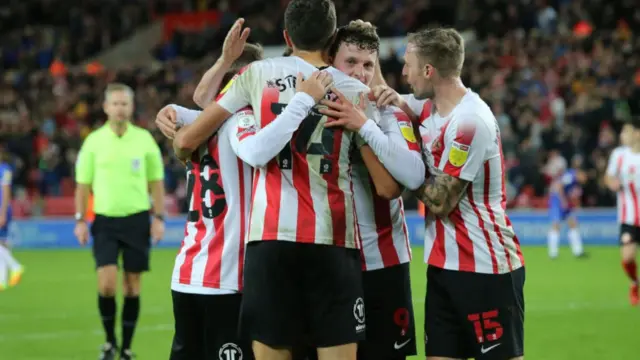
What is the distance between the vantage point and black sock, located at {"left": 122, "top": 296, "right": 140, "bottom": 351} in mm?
8445

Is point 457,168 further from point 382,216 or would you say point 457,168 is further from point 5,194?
point 5,194

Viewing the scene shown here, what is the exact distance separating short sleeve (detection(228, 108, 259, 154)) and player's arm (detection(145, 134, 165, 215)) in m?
4.53

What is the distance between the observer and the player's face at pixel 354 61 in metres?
4.91

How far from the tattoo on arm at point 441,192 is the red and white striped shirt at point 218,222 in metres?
0.89

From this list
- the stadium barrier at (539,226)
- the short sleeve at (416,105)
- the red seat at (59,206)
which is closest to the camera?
the short sleeve at (416,105)

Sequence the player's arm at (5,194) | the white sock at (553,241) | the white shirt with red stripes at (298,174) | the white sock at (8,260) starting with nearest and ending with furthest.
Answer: the white shirt with red stripes at (298,174) → the white sock at (8,260) → the player's arm at (5,194) → the white sock at (553,241)

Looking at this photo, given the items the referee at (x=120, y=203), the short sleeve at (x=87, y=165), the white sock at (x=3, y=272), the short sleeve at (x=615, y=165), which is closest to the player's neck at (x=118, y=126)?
the referee at (x=120, y=203)

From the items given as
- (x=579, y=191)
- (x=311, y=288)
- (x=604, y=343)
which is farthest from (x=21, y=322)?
(x=579, y=191)

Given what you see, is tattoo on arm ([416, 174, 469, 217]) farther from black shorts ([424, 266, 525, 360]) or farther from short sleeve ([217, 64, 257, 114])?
short sleeve ([217, 64, 257, 114])

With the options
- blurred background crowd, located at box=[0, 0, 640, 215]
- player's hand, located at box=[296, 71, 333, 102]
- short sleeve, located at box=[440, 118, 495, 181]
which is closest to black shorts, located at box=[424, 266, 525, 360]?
short sleeve, located at box=[440, 118, 495, 181]

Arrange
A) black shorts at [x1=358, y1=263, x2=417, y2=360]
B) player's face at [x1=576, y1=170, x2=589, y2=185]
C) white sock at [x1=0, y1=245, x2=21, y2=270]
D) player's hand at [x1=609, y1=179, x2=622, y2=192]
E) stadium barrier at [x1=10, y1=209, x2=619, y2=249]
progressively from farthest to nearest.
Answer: player's face at [x1=576, y1=170, x2=589, y2=185] → stadium barrier at [x1=10, y1=209, x2=619, y2=249] → white sock at [x1=0, y1=245, x2=21, y2=270] → player's hand at [x1=609, y1=179, x2=622, y2=192] → black shorts at [x1=358, y1=263, x2=417, y2=360]

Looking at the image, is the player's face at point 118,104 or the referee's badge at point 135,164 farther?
the referee's badge at point 135,164

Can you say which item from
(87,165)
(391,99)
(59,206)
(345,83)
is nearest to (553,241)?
(87,165)

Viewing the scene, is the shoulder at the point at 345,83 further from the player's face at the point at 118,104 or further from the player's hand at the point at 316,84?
the player's face at the point at 118,104
